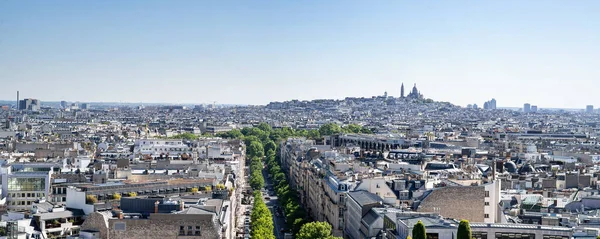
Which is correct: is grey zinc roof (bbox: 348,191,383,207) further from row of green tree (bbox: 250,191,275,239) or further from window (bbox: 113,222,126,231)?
window (bbox: 113,222,126,231)

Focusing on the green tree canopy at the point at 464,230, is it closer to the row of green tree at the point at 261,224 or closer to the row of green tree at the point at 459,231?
the row of green tree at the point at 459,231

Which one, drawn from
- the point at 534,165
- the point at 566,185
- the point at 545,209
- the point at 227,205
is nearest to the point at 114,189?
the point at 227,205

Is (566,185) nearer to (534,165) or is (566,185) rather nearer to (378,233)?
(534,165)

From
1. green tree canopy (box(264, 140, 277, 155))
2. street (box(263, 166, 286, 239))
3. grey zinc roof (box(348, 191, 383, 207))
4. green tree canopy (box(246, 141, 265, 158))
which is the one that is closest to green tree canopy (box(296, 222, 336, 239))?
grey zinc roof (box(348, 191, 383, 207))

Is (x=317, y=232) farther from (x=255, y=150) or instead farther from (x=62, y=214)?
(x=255, y=150)

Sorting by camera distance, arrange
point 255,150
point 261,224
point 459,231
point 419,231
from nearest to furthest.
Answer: point 459,231
point 419,231
point 261,224
point 255,150

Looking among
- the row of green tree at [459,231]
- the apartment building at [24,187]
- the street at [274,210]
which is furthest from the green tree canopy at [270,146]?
the row of green tree at [459,231]

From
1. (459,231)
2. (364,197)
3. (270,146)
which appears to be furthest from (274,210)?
(270,146)
